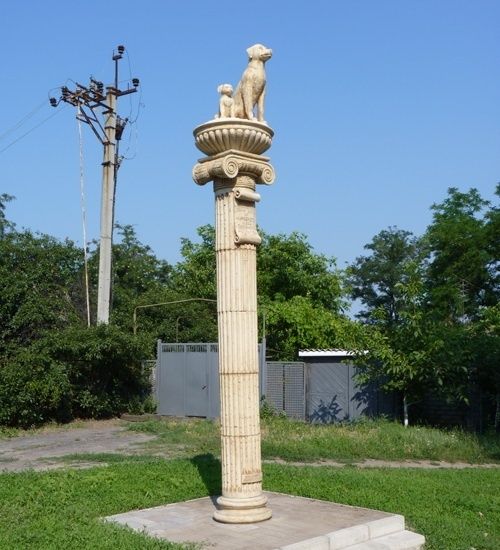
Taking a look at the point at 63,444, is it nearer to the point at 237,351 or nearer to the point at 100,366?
the point at 100,366

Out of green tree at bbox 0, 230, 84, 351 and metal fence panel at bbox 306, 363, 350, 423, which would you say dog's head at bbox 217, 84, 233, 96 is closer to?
metal fence panel at bbox 306, 363, 350, 423

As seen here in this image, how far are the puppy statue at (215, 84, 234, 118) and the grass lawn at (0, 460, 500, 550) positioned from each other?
4218 mm

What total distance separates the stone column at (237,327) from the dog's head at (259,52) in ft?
2.45

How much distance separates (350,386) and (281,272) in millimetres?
11962

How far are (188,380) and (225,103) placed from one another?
471 inches

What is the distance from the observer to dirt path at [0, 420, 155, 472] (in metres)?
12.3

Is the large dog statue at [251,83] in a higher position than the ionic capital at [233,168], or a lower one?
higher

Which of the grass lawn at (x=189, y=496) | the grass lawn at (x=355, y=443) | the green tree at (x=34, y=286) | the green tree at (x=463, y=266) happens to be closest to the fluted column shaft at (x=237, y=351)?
the grass lawn at (x=189, y=496)

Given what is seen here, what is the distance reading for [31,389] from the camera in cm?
1675

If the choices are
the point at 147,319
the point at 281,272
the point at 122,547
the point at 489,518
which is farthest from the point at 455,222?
the point at 122,547

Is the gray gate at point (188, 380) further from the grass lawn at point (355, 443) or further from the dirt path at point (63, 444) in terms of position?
the grass lawn at point (355, 443)

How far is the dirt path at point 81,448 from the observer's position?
469 inches

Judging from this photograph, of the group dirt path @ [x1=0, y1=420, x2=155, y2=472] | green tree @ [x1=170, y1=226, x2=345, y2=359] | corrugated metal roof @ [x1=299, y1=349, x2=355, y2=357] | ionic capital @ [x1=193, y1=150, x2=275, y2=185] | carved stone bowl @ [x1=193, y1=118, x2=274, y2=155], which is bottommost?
dirt path @ [x1=0, y1=420, x2=155, y2=472]

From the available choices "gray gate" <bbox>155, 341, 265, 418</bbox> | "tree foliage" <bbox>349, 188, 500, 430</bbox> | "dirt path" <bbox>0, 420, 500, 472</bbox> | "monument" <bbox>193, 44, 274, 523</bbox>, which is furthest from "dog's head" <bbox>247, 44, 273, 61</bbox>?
"gray gate" <bbox>155, 341, 265, 418</bbox>
